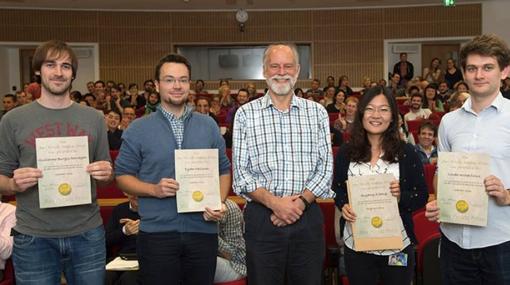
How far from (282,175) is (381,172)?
48 cm

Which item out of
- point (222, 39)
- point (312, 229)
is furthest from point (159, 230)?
point (222, 39)

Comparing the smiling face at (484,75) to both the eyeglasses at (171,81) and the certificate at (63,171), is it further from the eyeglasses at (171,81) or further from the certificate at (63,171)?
the certificate at (63,171)

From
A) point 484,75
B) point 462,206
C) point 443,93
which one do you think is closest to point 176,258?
point 462,206

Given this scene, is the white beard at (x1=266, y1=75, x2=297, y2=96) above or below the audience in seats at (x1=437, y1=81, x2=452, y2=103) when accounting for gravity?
below

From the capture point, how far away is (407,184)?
102 inches

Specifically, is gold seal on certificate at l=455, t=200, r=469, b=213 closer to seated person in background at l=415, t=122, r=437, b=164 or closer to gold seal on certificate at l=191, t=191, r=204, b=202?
gold seal on certificate at l=191, t=191, r=204, b=202

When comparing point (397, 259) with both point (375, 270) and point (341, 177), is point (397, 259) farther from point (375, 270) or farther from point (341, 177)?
point (341, 177)

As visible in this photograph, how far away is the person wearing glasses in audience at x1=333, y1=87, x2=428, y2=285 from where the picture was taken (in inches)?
101

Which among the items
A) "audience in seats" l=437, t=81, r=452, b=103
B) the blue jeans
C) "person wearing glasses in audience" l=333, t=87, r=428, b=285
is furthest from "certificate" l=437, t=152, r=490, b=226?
"audience in seats" l=437, t=81, r=452, b=103

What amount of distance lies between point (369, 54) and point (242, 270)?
490 inches

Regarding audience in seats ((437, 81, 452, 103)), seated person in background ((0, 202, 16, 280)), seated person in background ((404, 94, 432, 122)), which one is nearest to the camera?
seated person in background ((0, 202, 16, 280))

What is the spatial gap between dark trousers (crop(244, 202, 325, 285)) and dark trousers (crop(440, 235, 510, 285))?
1.88 feet

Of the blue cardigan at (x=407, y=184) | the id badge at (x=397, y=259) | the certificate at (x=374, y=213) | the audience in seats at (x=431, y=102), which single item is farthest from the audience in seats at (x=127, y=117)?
the id badge at (x=397, y=259)

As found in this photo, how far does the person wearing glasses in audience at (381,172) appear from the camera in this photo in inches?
101
